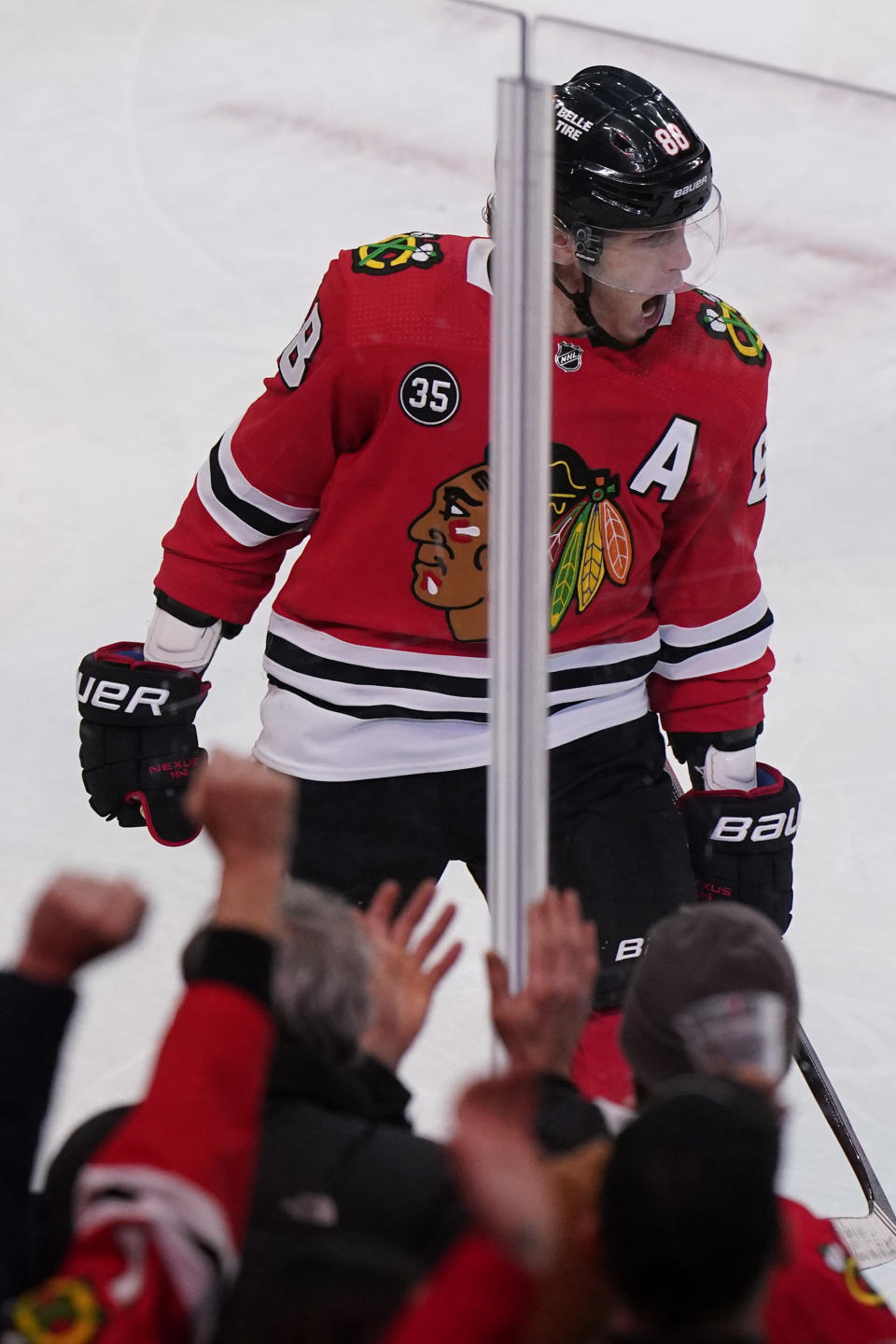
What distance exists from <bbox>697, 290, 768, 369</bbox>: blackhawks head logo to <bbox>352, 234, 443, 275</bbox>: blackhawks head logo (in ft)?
0.90

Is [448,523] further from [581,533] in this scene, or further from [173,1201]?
[173,1201]

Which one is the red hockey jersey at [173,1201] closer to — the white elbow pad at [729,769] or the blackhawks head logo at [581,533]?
the blackhawks head logo at [581,533]

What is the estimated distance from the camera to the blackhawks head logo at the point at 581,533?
1.64 metres

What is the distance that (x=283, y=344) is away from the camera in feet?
8.32

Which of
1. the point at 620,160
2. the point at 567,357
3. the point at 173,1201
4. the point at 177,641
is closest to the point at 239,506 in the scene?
the point at 177,641

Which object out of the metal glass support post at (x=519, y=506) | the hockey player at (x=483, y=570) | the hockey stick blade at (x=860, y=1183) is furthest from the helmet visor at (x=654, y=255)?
the hockey stick blade at (x=860, y=1183)

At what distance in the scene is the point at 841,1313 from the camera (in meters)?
1.07

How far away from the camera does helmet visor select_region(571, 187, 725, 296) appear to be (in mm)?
1667

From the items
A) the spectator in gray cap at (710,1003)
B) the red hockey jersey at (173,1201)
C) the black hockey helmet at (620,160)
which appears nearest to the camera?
the red hockey jersey at (173,1201)

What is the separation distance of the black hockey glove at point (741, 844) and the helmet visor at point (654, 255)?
0.56m

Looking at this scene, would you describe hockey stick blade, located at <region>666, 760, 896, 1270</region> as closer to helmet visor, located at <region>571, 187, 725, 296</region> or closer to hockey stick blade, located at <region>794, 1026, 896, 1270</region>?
hockey stick blade, located at <region>794, 1026, 896, 1270</region>

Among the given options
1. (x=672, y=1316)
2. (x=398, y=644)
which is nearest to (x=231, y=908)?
(x=672, y=1316)

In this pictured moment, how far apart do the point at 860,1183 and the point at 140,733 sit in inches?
36.5

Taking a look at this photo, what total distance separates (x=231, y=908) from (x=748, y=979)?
0.36 metres
